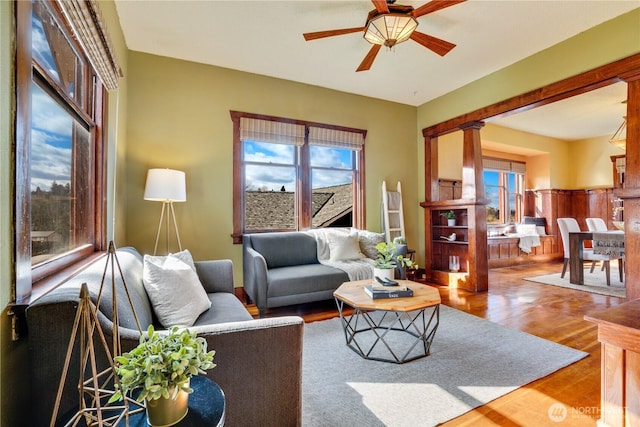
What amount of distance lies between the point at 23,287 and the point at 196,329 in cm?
60

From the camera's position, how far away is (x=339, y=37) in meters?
3.20

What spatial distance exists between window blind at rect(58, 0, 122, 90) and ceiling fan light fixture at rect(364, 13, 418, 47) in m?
1.93

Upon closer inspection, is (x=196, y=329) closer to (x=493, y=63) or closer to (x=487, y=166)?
(x=493, y=63)

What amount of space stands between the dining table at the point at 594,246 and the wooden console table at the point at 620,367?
3803 mm

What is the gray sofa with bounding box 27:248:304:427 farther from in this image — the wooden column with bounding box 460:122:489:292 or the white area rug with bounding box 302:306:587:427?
the wooden column with bounding box 460:122:489:292

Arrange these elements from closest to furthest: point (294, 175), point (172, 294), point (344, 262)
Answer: point (172, 294) < point (344, 262) < point (294, 175)

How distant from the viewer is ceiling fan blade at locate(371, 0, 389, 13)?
2235mm

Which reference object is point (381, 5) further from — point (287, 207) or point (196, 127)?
point (287, 207)

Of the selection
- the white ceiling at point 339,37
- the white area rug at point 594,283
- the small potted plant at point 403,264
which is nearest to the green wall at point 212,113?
the white ceiling at point 339,37

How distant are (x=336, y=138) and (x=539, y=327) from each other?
3374 millimetres

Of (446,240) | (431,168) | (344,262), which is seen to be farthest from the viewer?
(431,168)

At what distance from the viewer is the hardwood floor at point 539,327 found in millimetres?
1650

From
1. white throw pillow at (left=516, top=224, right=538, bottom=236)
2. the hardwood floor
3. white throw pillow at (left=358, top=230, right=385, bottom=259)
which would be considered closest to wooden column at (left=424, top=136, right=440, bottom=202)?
white throw pillow at (left=358, top=230, right=385, bottom=259)

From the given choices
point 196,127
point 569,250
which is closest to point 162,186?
point 196,127
